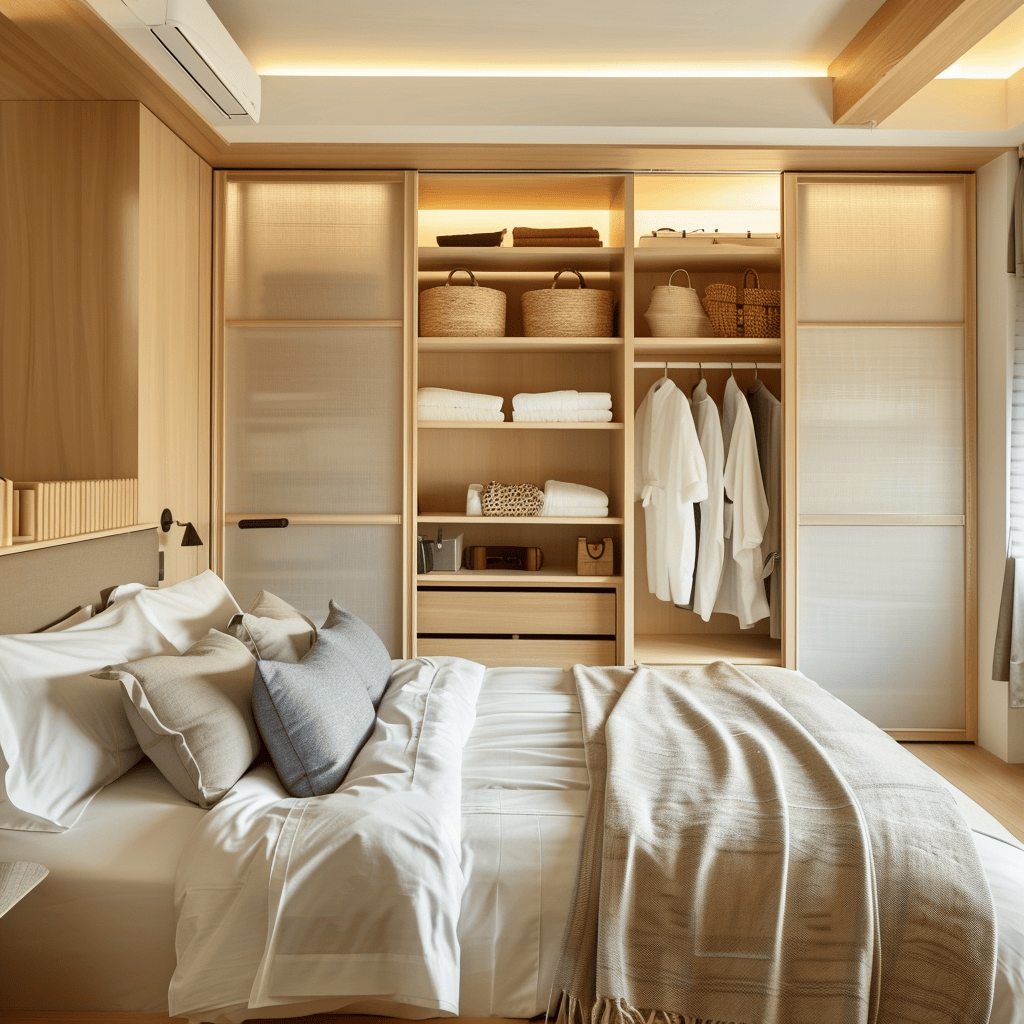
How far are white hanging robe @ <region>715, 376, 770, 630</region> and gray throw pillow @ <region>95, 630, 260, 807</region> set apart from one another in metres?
2.40

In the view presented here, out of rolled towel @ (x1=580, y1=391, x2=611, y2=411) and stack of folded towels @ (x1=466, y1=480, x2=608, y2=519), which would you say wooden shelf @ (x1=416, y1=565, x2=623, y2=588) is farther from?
rolled towel @ (x1=580, y1=391, x2=611, y2=411)

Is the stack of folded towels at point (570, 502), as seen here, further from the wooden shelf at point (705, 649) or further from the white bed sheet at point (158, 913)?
the white bed sheet at point (158, 913)

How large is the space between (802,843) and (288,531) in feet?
8.38

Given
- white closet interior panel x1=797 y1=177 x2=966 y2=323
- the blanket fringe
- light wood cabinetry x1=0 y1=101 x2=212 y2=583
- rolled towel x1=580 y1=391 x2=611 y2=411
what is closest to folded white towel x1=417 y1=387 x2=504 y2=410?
rolled towel x1=580 y1=391 x2=611 y2=411

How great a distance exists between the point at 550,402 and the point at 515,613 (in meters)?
0.89

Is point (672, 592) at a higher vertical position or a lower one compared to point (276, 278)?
lower

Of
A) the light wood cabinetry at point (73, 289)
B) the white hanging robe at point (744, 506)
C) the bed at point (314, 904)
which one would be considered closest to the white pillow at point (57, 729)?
the bed at point (314, 904)

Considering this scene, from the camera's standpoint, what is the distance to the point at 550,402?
3.55 metres

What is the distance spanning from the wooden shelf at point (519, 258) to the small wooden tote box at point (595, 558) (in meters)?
1.17

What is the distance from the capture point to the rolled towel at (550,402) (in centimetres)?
355

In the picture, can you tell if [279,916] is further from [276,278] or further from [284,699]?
[276,278]

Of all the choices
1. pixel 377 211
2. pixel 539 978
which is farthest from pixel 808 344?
pixel 539 978

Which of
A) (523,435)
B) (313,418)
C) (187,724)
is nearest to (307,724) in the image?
(187,724)

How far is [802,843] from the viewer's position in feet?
4.64
